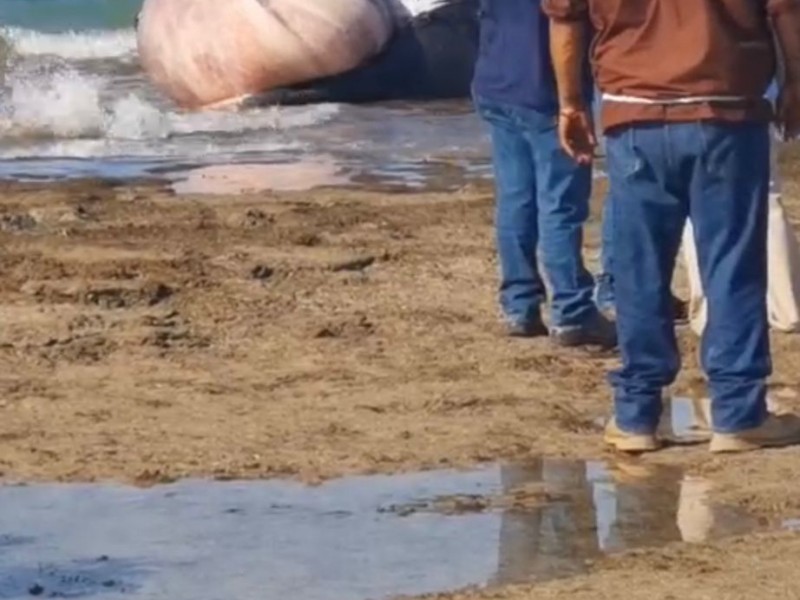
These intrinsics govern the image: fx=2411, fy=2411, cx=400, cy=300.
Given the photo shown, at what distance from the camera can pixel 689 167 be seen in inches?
257

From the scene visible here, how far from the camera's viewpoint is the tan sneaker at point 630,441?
684cm

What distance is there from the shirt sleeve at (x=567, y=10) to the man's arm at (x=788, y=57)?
1.81ft

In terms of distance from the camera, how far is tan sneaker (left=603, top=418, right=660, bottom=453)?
684 centimetres

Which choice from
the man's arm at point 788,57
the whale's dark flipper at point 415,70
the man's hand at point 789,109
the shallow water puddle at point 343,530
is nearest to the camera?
the shallow water puddle at point 343,530

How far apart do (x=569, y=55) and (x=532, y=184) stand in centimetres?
182

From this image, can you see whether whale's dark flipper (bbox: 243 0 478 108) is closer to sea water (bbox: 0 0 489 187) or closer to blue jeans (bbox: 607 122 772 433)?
sea water (bbox: 0 0 489 187)

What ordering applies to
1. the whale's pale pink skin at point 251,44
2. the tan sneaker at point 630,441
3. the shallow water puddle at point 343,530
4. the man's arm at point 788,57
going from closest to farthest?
1. the shallow water puddle at point 343,530
2. the man's arm at point 788,57
3. the tan sneaker at point 630,441
4. the whale's pale pink skin at point 251,44

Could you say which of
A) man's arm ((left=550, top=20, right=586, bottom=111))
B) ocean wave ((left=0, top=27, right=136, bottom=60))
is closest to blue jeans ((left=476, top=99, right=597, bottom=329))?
man's arm ((left=550, top=20, right=586, bottom=111))

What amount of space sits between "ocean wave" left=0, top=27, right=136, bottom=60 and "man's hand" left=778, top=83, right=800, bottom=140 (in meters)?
20.0

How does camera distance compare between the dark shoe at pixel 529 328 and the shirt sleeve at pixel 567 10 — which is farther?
the dark shoe at pixel 529 328

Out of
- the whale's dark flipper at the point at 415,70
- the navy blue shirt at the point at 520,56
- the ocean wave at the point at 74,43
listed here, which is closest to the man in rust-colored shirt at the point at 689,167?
the navy blue shirt at the point at 520,56

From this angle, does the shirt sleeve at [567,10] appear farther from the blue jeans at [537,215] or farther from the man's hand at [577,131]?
the blue jeans at [537,215]

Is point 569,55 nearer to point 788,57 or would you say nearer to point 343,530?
point 788,57

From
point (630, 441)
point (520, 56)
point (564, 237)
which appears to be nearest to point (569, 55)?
point (630, 441)
